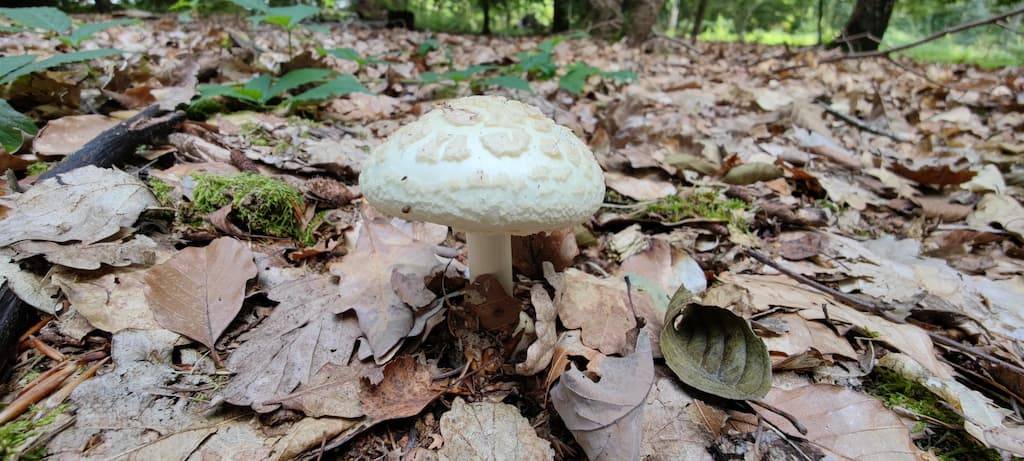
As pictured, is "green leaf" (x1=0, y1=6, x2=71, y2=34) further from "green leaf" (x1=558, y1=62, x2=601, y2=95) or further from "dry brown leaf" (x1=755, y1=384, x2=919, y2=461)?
"dry brown leaf" (x1=755, y1=384, x2=919, y2=461)

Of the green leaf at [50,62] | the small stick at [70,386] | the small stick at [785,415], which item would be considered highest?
the green leaf at [50,62]

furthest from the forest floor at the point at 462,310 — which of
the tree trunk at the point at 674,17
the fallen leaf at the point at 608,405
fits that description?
the tree trunk at the point at 674,17

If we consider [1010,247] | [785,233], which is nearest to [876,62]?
[1010,247]

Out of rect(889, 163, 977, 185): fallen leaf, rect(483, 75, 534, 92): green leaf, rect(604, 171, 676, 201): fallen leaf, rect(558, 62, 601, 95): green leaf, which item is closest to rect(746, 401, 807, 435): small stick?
rect(604, 171, 676, 201): fallen leaf

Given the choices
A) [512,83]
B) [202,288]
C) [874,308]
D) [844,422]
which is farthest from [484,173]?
[512,83]

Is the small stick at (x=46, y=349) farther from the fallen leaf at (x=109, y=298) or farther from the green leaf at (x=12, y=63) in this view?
the green leaf at (x=12, y=63)

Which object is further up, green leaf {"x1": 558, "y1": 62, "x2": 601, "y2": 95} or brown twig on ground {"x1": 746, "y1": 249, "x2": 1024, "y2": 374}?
green leaf {"x1": 558, "y1": 62, "x2": 601, "y2": 95}

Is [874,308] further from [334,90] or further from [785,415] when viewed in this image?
[334,90]
